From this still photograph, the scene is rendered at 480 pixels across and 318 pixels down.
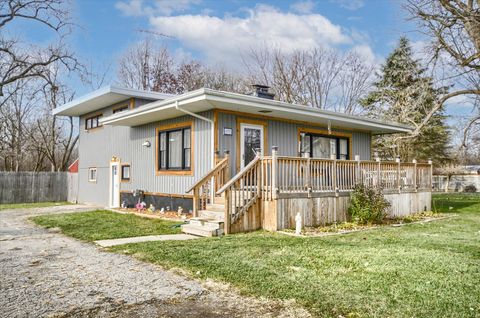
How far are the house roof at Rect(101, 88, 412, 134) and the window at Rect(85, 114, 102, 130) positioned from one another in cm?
360

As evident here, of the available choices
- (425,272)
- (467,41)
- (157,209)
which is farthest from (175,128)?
(467,41)

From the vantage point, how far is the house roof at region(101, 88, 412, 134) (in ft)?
29.8

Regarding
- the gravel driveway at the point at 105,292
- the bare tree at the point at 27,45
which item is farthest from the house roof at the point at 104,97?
the gravel driveway at the point at 105,292

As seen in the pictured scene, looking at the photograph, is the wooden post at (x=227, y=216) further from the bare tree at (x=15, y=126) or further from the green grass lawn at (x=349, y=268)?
the bare tree at (x=15, y=126)

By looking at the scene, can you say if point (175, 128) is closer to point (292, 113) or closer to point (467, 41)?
point (292, 113)

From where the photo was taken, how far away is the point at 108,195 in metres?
15.5

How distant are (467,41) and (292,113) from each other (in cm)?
574

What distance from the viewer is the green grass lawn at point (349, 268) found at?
3.59 m

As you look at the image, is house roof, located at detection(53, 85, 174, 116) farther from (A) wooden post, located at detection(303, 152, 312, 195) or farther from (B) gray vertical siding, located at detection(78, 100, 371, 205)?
(A) wooden post, located at detection(303, 152, 312, 195)

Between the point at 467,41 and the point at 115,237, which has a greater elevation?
the point at 467,41

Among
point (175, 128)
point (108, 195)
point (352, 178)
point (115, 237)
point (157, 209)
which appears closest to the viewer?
point (115, 237)

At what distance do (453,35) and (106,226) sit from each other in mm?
11191

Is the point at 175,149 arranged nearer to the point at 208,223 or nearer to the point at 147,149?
the point at 147,149

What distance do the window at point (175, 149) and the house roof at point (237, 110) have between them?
0.54 meters
